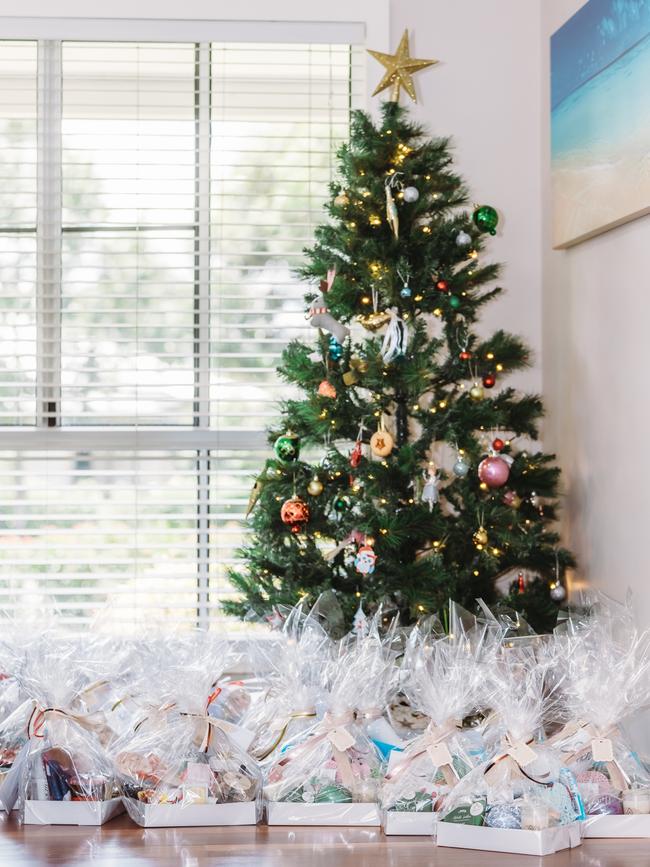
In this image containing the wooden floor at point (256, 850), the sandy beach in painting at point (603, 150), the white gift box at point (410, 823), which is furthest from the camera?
the sandy beach in painting at point (603, 150)

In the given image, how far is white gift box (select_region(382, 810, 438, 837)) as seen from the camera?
1683mm

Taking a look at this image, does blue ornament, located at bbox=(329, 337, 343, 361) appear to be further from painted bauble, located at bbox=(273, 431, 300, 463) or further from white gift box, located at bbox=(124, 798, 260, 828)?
white gift box, located at bbox=(124, 798, 260, 828)

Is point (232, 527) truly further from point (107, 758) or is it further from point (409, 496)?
point (107, 758)

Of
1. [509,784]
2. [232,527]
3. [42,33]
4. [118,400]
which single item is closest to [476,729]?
[509,784]

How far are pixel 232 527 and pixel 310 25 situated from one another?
58.8 inches

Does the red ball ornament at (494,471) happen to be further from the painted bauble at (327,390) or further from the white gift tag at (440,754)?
the white gift tag at (440,754)

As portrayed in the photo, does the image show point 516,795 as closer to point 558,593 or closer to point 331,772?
point 331,772

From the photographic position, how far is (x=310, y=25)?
10.3ft

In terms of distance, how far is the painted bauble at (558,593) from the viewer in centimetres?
257

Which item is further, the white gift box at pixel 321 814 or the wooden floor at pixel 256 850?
the white gift box at pixel 321 814

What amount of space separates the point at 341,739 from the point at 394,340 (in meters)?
1.02

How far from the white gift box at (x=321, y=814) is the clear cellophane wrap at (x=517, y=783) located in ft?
0.44

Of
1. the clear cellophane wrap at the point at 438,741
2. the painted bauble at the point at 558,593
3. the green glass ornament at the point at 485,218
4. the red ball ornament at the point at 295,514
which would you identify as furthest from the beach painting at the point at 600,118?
the clear cellophane wrap at the point at 438,741

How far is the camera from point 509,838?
159 centimetres
